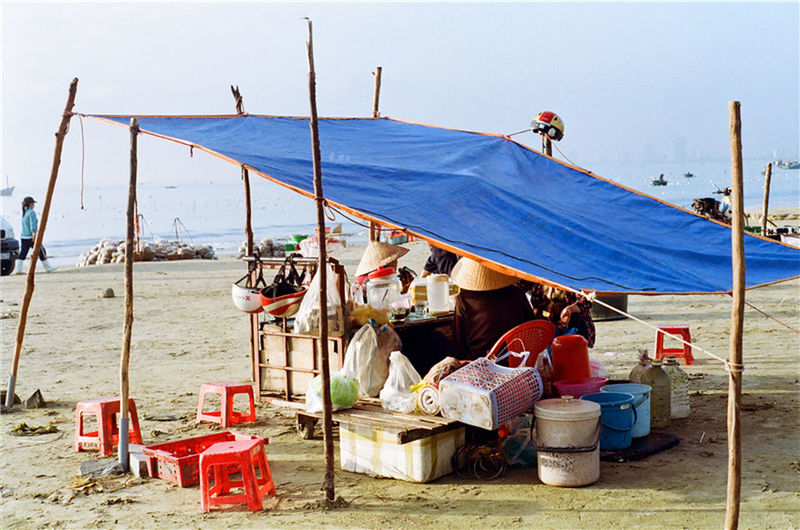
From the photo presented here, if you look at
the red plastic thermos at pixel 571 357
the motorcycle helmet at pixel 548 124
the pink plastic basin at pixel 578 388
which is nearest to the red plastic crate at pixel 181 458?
the pink plastic basin at pixel 578 388

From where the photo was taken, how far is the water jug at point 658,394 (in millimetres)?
6031

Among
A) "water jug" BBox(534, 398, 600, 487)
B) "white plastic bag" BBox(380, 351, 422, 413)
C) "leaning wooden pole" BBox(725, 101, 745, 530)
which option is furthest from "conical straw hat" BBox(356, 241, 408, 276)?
"leaning wooden pole" BBox(725, 101, 745, 530)

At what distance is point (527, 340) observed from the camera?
18.3 feet

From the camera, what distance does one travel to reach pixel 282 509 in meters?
4.73

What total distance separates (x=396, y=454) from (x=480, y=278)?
1412 millimetres

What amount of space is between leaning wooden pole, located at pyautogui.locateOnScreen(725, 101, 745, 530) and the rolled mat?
2026 millimetres

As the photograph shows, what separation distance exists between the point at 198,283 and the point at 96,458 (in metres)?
11.0

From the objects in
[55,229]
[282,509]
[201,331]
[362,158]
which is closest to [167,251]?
[201,331]

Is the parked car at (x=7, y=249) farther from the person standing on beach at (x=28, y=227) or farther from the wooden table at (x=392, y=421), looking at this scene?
the wooden table at (x=392, y=421)

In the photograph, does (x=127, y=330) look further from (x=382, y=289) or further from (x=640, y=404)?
(x=640, y=404)

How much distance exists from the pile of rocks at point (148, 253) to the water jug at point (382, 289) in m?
16.7

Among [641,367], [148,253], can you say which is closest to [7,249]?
[148,253]

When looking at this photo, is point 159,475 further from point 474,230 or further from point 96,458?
point 474,230

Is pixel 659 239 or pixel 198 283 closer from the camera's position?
pixel 659 239
